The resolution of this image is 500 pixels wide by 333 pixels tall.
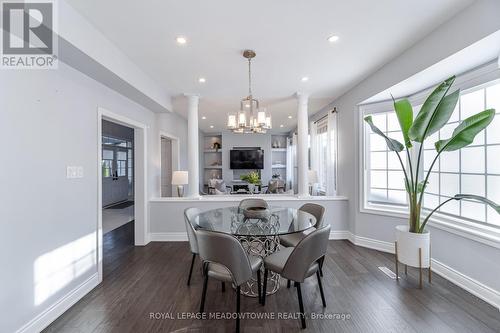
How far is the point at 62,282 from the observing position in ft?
7.16

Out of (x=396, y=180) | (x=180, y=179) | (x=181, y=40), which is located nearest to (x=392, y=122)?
(x=396, y=180)

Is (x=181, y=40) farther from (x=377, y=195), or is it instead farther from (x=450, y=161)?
(x=377, y=195)

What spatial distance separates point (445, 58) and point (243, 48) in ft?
6.69

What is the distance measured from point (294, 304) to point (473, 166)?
2.58 m

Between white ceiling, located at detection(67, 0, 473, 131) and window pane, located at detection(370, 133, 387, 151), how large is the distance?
1.03m

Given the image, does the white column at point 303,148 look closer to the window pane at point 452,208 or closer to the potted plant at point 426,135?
the potted plant at point 426,135

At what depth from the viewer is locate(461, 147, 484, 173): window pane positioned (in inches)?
98.0

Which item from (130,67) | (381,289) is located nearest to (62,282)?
(130,67)

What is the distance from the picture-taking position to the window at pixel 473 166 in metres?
2.36

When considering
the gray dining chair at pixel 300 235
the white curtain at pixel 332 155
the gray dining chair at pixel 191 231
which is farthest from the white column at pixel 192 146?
the white curtain at pixel 332 155

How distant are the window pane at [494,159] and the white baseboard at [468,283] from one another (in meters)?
1.19

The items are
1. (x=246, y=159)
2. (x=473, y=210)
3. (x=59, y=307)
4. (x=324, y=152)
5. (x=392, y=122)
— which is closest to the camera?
(x=59, y=307)

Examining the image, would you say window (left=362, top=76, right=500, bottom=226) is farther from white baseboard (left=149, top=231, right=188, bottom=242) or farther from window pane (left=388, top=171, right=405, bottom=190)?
white baseboard (left=149, top=231, right=188, bottom=242)

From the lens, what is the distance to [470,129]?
2.07 metres
